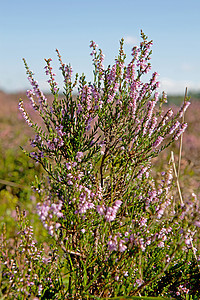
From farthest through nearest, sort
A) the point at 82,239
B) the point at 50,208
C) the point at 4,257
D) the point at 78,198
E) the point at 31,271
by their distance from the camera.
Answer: the point at 4,257, the point at 31,271, the point at 82,239, the point at 78,198, the point at 50,208

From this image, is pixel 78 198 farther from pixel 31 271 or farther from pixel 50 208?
pixel 31 271

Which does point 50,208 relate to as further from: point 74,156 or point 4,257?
point 4,257

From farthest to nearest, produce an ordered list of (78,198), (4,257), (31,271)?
(4,257), (31,271), (78,198)

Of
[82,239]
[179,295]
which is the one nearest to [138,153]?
[82,239]

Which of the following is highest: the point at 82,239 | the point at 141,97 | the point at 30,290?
the point at 141,97

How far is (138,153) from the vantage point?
9.23ft

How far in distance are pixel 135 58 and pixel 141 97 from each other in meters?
0.38

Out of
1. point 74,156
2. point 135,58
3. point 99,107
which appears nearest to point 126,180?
point 74,156

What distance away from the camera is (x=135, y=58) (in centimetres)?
282

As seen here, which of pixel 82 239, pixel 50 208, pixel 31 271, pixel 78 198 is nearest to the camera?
pixel 50 208

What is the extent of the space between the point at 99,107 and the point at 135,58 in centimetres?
59

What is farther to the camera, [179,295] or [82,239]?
[179,295]

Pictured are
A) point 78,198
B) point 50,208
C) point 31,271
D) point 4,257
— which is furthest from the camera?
point 4,257

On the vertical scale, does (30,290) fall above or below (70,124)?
below
